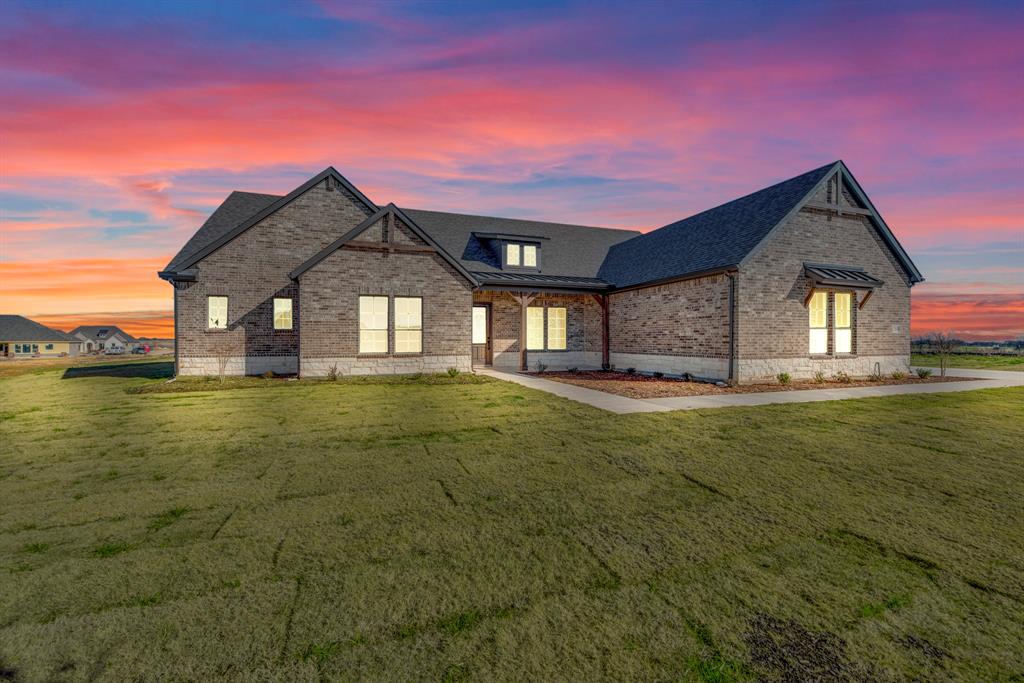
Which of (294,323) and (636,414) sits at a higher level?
(294,323)

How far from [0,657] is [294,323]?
1661cm

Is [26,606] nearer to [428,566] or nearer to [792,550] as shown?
[428,566]

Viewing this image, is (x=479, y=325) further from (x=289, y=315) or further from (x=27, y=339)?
(x=27, y=339)

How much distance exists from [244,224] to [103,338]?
11951 cm

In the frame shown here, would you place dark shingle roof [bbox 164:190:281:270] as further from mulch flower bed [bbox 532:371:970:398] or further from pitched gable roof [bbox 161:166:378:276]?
mulch flower bed [bbox 532:371:970:398]

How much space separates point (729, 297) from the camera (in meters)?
15.2

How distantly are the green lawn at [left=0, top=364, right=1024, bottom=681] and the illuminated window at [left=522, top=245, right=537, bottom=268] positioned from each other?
15.3 metres

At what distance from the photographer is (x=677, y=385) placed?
15086mm

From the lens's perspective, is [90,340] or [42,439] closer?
[42,439]

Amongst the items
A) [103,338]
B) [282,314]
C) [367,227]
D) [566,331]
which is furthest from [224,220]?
[103,338]

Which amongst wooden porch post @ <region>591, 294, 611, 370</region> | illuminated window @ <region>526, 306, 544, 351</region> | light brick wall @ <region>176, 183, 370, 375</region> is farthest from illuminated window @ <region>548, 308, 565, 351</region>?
light brick wall @ <region>176, 183, 370, 375</region>

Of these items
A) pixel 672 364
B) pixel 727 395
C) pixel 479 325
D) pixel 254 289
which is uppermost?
pixel 254 289

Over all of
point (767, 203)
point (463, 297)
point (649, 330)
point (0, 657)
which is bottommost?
point (0, 657)

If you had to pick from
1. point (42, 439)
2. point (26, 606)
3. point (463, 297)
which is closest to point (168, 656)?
point (26, 606)
